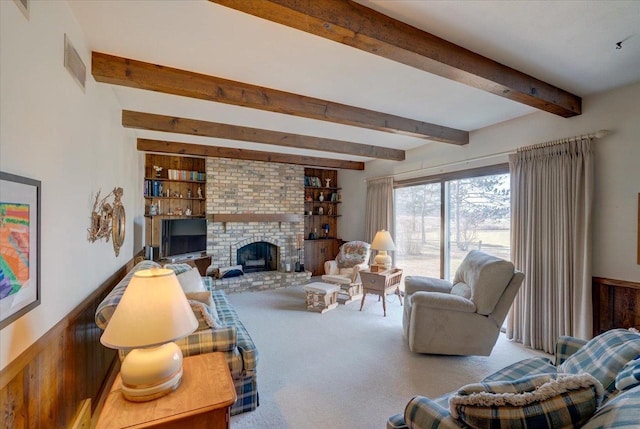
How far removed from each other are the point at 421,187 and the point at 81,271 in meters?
4.55

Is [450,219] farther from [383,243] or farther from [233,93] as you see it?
[233,93]

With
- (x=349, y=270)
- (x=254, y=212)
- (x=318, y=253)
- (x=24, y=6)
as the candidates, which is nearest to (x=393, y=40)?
(x=24, y=6)

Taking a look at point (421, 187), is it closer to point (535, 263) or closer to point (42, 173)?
point (535, 263)

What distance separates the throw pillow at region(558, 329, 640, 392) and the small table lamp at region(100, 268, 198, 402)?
2041 mm

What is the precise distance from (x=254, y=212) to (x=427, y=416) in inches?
207

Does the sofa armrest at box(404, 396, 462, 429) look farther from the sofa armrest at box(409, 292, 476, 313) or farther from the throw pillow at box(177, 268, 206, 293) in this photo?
the throw pillow at box(177, 268, 206, 293)

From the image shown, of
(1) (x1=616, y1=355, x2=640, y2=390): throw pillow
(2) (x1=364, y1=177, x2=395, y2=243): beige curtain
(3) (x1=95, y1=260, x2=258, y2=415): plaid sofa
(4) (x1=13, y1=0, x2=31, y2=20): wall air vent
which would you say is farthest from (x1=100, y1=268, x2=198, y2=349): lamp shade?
(2) (x1=364, y1=177, x2=395, y2=243): beige curtain

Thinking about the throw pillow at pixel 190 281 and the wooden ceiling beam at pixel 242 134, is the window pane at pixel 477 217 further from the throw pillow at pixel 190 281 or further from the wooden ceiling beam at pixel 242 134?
the throw pillow at pixel 190 281

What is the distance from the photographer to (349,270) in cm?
546

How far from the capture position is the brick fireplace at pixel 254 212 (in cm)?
566

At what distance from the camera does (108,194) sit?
266 cm

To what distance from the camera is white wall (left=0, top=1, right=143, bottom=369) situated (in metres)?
1.14

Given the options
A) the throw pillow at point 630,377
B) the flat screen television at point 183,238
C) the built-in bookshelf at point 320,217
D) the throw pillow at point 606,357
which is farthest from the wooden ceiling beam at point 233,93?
the built-in bookshelf at point 320,217

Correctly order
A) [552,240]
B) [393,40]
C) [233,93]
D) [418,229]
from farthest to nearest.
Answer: [418,229], [552,240], [233,93], [393,40]
